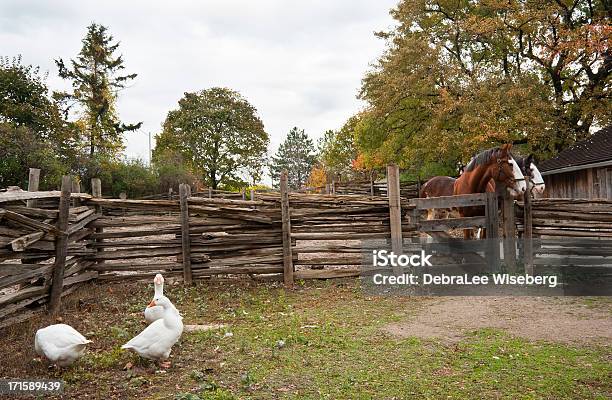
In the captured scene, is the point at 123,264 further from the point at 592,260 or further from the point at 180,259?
the point at 592,260

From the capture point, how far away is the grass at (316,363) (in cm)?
374

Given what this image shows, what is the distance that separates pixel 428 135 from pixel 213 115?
24.1 metres

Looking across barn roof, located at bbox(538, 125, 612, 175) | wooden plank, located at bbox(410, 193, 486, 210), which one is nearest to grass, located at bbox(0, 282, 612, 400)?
wooden plank, located at bbox(410, 193, 486, 210)

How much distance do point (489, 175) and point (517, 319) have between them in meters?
3.33

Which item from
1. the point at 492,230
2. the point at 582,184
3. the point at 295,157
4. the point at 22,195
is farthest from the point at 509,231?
the point at 295,157

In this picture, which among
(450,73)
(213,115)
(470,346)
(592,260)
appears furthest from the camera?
(213,115)

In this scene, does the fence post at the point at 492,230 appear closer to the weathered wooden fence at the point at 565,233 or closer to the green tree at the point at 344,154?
the weathered wooden fence at the point at 565,233

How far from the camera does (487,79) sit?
60.7ft

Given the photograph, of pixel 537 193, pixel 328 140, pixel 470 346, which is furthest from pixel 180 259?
pixel 328 140

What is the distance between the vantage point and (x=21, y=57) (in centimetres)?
2616

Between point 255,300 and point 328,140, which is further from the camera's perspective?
point 328,140

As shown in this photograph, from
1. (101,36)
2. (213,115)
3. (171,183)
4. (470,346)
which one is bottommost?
(470,346)

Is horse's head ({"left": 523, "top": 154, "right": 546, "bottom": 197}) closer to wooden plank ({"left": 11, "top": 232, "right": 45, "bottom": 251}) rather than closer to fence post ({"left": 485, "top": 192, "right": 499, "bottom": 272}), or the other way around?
fence post ({"left": 485, "top": 192, "right": 499, "bottom": 272})

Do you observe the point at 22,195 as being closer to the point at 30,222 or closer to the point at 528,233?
the point at 30,222
